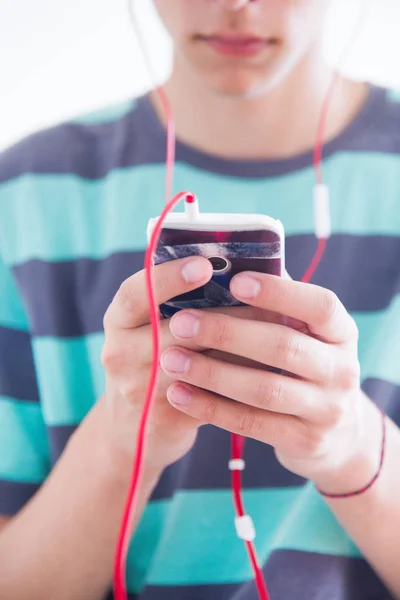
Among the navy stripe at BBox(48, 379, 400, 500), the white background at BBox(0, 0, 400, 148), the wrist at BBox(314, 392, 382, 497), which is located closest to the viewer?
the wrist at BBox(314, 392, 382, 497)

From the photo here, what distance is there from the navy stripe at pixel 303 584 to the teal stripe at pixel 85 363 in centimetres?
20

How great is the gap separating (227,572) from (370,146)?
486 millimetres

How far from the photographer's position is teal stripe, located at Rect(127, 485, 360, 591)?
1.84 ft

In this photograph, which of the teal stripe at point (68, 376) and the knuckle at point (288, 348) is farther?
the teal stripe at point (68, 376)

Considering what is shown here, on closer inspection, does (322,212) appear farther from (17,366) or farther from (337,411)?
(17,366)

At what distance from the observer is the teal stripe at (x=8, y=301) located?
24.4 inches

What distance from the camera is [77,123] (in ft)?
2.12

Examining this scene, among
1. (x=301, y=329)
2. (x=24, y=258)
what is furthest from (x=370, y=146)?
(x=24, y=258)

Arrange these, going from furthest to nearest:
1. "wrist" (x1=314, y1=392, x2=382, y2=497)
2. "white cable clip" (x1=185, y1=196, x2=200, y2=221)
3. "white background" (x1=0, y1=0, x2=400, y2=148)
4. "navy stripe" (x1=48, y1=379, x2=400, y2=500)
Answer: "white background" (x1=0, y1=0, x2=400, y2=148) < "navy stripe" (x1=48, y1=379, x2=400, y2=500) < "wrist" (x1=314, y1=392, x2=382, y2=497) < "white cable clip" (x1=185, y1=196, x2=200, y2=221)

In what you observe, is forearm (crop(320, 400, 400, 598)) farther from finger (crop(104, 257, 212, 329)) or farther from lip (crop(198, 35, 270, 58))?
lip (crop(198, 35, 270, 58))

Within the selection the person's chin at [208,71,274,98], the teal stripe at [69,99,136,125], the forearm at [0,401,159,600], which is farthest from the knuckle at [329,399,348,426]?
the teal stripe at [69,99,136,125]

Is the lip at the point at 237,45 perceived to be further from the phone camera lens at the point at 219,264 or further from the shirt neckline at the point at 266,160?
the phone camera lens at the point at 219,264

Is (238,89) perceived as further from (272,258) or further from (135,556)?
(135,556)

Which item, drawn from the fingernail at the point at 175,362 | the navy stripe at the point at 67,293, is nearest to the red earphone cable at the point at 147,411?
the fingernail at the point at 175,362
